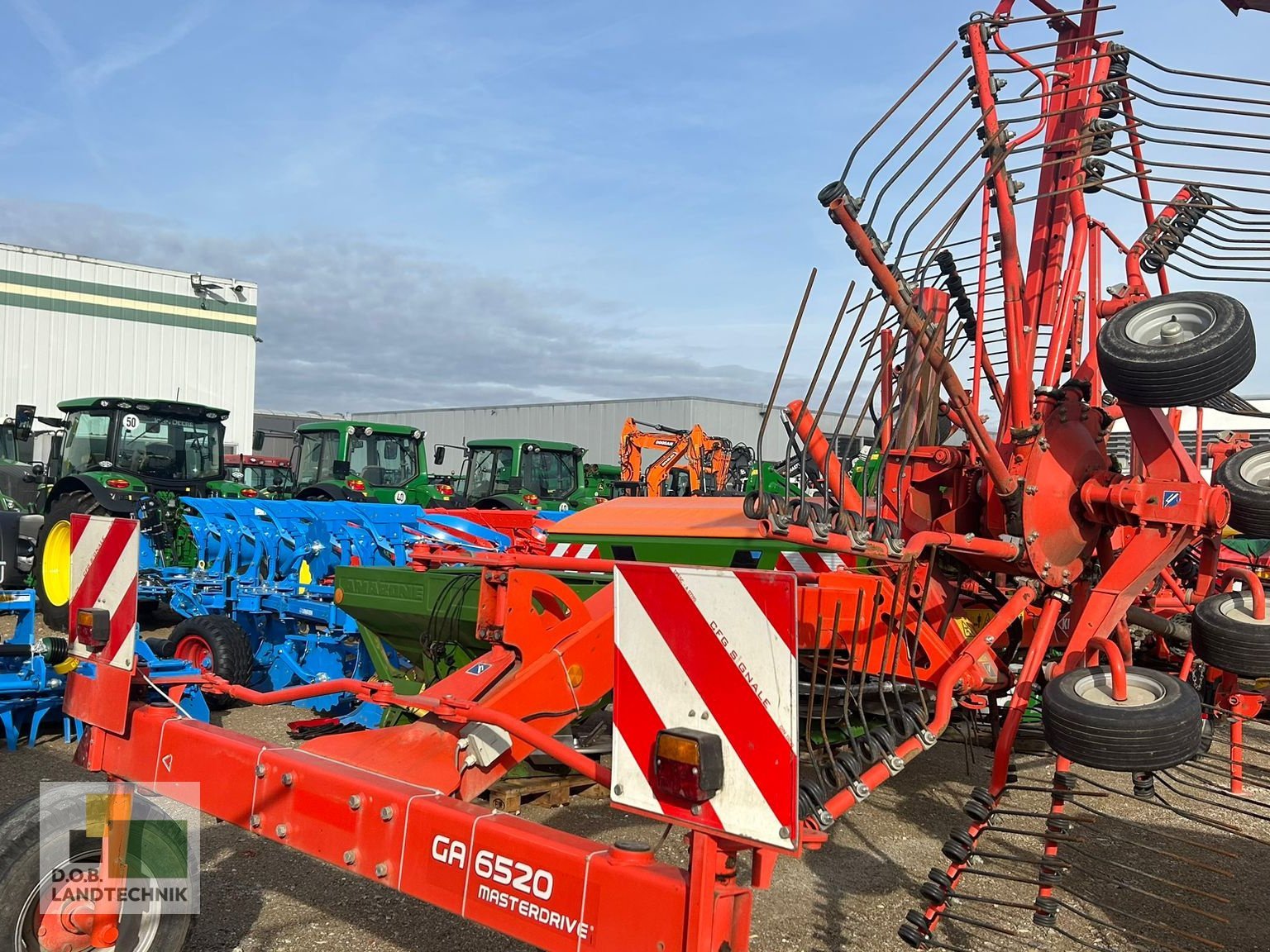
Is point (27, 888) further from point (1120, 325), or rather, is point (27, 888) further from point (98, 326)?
point (98, 326)

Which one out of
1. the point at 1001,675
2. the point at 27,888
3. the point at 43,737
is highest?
the point at 1001,675

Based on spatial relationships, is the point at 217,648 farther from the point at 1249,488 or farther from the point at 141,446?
the point at 1249,488

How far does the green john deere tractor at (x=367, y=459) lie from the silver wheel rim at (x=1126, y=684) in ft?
31.7

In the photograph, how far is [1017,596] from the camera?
A: 10.8 ft

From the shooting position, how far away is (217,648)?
665 cm

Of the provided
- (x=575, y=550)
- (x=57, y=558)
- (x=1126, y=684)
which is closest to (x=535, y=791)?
(x=575, y=550)

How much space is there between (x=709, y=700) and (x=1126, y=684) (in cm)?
162

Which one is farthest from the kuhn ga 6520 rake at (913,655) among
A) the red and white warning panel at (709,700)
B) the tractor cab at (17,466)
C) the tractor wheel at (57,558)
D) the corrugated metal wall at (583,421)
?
the corrugated metal wall at (583,421)

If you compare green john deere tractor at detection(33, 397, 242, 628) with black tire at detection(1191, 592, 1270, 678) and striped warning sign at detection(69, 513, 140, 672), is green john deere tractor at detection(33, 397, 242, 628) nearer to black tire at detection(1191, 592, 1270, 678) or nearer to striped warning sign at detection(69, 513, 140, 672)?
striped warning sign at detection(69, 513, 140, 672)

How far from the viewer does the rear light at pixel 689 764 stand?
180cm

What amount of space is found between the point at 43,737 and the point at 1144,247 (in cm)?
593

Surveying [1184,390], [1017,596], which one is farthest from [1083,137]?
[1017,596]

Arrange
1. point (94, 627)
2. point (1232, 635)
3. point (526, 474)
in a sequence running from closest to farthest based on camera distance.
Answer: point (94, 627) → point (1232, 635) → point (526, 474)

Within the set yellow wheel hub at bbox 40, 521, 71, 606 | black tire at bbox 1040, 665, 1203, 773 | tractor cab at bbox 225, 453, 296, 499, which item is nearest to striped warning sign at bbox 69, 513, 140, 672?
black tire at bbox 1040, 665, 1203, 773
